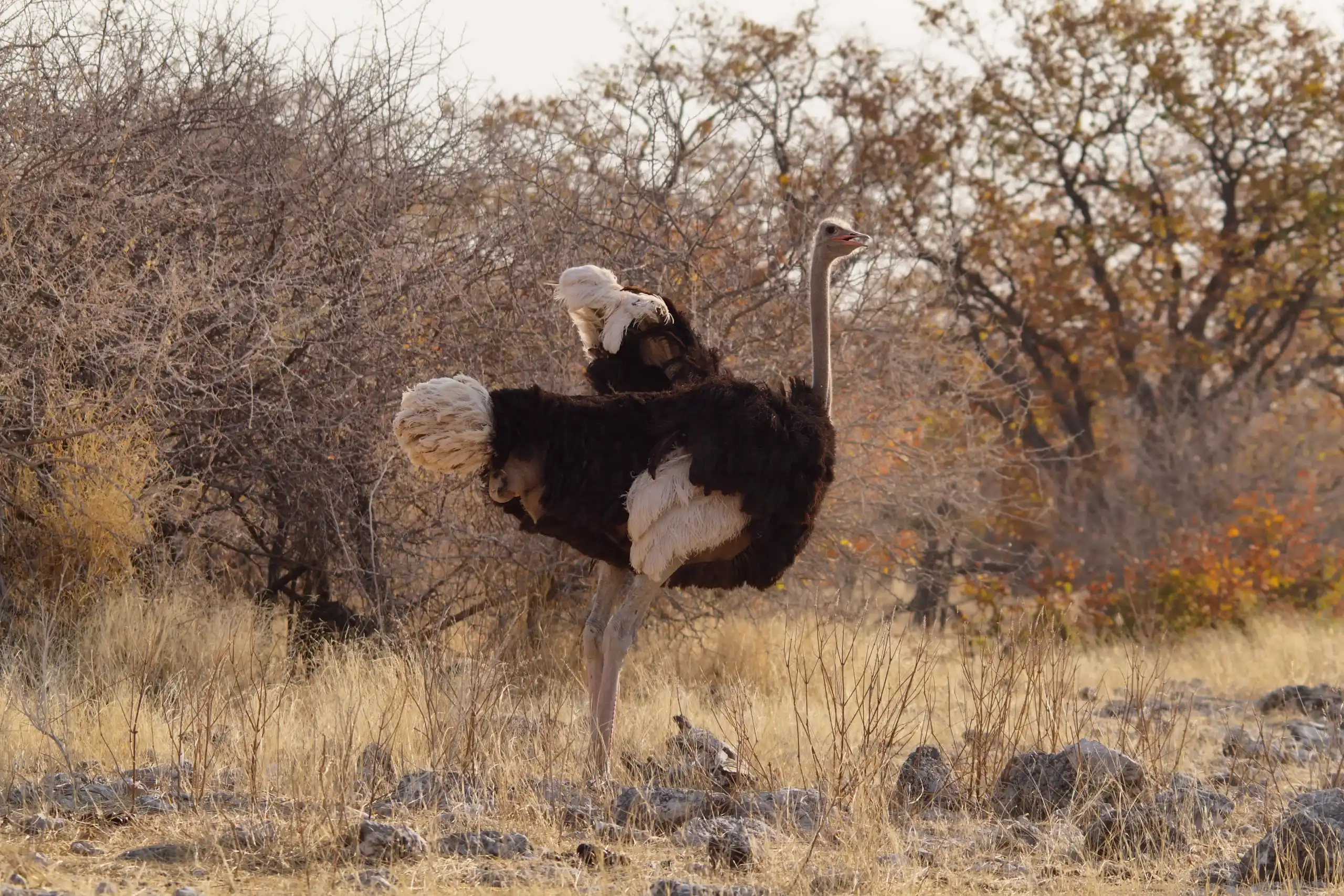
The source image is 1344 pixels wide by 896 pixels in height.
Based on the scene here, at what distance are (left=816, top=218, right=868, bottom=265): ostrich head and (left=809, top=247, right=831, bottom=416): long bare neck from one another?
0.07 feet

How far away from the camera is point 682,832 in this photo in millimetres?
4641

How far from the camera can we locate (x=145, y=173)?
7191 millimetres

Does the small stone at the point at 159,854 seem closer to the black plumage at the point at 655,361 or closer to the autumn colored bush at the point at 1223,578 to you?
the black plumage at the point at 655,361

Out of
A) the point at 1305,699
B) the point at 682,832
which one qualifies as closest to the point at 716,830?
the point at 682,832

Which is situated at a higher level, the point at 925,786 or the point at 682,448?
the point at 682,448

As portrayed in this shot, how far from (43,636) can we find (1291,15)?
41.4ft

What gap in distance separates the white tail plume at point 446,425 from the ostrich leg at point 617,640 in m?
0.78

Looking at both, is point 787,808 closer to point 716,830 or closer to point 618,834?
point 716,830

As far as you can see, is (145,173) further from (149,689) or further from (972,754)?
(972,754)

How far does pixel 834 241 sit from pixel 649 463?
1535 mm

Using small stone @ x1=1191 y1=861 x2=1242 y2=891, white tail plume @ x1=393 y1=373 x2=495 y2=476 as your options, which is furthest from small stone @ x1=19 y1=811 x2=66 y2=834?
small stone @ x1=1191 y1=861 x2=1242 y2=891

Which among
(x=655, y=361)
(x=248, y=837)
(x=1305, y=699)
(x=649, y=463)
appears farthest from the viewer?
(x=1305, y=699)

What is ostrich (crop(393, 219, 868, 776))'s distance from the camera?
5172mm

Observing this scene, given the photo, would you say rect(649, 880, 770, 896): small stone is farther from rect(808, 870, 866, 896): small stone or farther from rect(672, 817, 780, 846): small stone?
rect(672, 817, 780, 846): small stone
